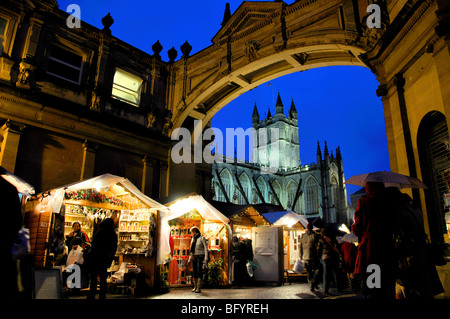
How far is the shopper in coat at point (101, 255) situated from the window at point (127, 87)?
9.41 meters

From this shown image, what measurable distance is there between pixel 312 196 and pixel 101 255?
6046 centimetres

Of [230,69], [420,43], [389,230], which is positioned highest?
[230,69]

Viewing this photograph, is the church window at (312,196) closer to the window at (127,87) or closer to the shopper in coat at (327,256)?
the window at (127,87)

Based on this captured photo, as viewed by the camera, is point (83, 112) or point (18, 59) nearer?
point (18, 59)

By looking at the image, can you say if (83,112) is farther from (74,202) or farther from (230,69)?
(230,69)

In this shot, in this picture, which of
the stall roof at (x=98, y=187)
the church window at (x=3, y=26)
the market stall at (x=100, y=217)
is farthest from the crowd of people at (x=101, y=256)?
the church window at (x=3, y=26)

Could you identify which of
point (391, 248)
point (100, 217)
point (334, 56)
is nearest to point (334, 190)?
point (334, 56)

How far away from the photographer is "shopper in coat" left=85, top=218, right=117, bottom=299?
622cm

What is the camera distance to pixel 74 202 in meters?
9.65

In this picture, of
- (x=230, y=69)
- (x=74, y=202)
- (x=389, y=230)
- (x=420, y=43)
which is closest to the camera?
(x=389, y=230)

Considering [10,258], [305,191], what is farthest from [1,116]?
[305,191]

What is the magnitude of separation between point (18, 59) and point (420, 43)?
1279 centimetres

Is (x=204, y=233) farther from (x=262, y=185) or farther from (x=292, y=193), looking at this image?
(x=292, y=193)

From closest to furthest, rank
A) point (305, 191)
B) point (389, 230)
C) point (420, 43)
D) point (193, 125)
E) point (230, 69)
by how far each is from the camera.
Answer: point (389, 230) → point (420, 43) → point (230, 69) → point (193, 125) → point (305, 191)
